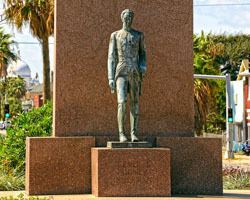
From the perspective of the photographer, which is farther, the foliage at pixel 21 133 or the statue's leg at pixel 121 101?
the foliage at pixel 21 133

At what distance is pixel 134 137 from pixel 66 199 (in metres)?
1.78

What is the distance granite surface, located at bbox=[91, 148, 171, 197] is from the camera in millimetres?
13727

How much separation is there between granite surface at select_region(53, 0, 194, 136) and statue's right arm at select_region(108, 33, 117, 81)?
733mm

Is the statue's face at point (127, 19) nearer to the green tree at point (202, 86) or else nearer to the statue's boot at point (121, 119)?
the statue's boot at point (121, 119)

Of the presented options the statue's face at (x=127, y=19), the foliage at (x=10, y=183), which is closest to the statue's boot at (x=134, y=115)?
the statue's face at (x=127, y=19)

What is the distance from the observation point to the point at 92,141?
14.5m

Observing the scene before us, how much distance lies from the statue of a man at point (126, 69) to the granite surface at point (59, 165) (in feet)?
2.78

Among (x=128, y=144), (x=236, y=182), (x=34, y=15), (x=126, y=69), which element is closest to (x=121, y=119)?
(x=128, y=144)

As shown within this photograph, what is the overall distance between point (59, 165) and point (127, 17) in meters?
3.00

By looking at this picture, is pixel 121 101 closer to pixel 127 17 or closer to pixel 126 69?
pixel 126 69

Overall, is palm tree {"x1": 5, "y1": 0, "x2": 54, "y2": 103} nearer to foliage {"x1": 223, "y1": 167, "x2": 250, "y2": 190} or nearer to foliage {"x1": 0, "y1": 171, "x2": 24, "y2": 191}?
foliage {"x1": 223, "y1": 167, "x2": 250, "y2": 190}

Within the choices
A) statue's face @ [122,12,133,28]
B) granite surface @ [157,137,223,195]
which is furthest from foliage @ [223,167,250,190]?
statue's face @ [122,12,133,28]

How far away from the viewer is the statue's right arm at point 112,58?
46.6ft

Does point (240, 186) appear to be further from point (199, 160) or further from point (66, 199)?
point (66, 199)
